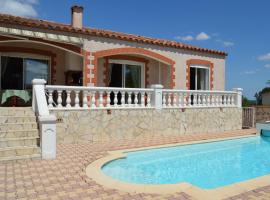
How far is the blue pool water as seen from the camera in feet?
26.8

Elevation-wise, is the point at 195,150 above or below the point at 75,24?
below

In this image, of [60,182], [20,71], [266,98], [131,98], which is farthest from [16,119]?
[266,98]

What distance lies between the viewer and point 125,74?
58.0ft

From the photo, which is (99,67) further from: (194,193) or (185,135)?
(194,193)

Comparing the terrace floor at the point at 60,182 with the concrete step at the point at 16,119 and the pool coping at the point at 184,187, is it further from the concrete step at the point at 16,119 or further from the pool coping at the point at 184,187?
the concrete step at the point at 16,119

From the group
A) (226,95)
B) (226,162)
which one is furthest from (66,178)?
(226,95)

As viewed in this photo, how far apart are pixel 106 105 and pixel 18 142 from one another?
4.79 m

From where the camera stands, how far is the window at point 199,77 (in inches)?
784

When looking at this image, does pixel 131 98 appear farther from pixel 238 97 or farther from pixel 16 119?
pixel 238 97

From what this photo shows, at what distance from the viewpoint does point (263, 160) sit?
11055 mm

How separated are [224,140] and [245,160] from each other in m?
2.96

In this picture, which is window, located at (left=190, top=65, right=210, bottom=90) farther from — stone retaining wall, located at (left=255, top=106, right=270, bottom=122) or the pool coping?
the pool coping

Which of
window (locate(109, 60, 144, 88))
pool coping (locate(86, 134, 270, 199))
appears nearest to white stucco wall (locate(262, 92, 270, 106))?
window (locate(109, 60, 144, 88))

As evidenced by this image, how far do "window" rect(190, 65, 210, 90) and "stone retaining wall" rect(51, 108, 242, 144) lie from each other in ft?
12.3
